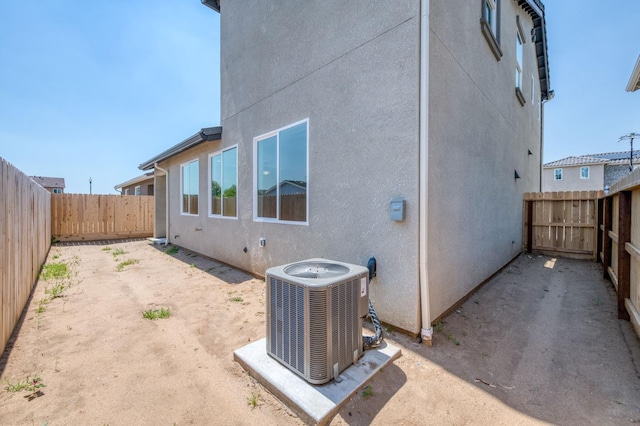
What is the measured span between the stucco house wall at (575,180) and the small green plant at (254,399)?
2958cm

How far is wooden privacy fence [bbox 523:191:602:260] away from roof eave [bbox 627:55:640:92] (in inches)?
134

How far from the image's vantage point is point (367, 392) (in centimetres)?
208

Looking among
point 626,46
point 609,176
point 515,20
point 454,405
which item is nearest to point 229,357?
point 454,405

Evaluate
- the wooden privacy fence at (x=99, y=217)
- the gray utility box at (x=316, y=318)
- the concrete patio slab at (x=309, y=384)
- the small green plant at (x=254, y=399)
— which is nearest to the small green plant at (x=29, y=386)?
the concrete patio slab at (x=309, y=384)

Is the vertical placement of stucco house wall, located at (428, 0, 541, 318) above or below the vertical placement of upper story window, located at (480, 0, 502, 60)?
below

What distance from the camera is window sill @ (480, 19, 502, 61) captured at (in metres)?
4.53

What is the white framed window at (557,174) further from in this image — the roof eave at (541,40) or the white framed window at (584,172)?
the roof eave at (541,40)

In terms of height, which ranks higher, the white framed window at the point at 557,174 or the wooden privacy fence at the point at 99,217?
the white framed window at the point at 557,174

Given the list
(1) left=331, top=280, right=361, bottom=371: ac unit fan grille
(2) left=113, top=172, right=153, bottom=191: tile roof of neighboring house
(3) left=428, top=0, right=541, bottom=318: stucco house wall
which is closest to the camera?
(1) left=331, top=280, right=361, bottom=371: ac unit fan grille

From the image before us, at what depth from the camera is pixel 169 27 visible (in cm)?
730

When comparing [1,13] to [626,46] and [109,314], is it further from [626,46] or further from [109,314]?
[626,46]

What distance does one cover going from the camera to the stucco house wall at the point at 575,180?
2262 centimetres

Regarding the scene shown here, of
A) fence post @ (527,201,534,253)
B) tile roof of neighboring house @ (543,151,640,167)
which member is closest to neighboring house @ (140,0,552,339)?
fence post @ (527,201,534,253)

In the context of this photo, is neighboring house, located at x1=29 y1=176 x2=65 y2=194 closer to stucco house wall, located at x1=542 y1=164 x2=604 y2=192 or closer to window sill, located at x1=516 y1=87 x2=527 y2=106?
window sill, located at x1=516 y1=87 x2=527 y2=106
